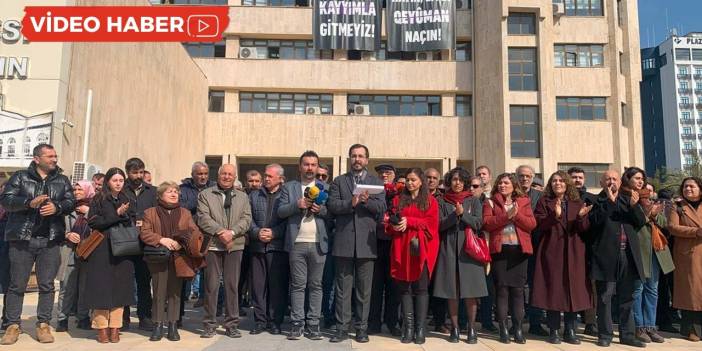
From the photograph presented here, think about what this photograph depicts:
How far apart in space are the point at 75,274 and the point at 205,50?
1917 centimetres

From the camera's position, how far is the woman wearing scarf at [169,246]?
4.98 meters

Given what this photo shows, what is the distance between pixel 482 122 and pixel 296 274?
1834 cm

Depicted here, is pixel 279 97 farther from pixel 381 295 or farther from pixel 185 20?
pixel 381 295

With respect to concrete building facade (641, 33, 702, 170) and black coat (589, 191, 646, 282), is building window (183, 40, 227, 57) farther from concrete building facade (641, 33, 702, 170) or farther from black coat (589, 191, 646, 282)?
concrete building facade (641, 33, 702, 170)

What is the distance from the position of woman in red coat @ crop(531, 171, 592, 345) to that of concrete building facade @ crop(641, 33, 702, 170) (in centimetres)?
9637

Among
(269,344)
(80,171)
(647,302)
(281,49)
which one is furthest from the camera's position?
(281,49)

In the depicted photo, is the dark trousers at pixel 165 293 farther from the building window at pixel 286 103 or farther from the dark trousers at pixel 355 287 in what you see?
the building window at pixel 286 103

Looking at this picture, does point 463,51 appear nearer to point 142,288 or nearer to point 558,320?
point 558,320

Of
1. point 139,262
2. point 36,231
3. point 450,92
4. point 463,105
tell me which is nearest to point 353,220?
point 139,262

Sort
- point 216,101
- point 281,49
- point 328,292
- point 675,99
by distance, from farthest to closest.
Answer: point 675,99
point 281,49
point 216,101
point 328,292

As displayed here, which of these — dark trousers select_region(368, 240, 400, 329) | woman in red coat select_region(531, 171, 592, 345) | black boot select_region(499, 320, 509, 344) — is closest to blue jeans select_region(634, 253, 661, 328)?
woman in red coat select_region(531, 171, 592, 345)

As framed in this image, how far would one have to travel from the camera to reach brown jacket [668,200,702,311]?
538cm

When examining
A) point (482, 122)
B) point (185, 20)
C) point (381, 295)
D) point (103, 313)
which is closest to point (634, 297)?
point (381, 295)

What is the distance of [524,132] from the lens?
21406 mm
